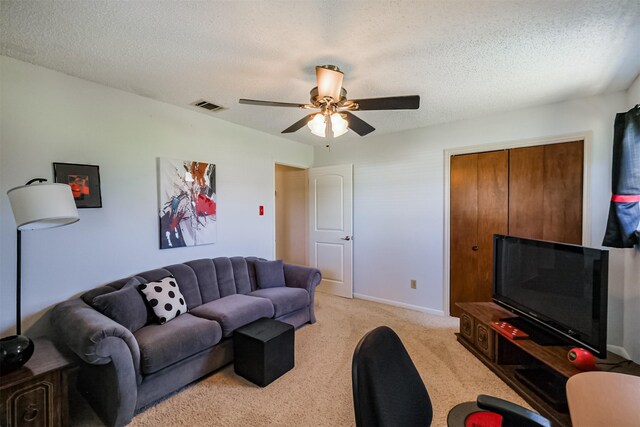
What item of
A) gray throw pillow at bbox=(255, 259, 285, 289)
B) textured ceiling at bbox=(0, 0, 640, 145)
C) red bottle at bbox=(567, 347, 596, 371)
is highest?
textured ceiling at bbox=(0, 0, 640, 145)

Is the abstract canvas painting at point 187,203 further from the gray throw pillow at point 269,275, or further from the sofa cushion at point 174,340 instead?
the sofa cushion at point 174,340

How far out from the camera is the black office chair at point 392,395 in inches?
33.6

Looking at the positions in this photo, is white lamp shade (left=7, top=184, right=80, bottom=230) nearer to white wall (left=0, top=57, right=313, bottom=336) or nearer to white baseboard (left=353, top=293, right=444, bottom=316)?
white wall (left=0, top=57, right=313, bottom=336)

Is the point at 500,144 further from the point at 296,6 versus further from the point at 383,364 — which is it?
the point at 383,364

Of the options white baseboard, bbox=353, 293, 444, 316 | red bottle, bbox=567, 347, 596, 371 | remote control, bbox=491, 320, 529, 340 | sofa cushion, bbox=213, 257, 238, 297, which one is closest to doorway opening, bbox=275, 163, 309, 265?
white baseboard, bbox=353, 293, 444, 316

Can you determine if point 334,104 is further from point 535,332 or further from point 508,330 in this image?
point 535,332

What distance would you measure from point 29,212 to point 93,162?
821 mm

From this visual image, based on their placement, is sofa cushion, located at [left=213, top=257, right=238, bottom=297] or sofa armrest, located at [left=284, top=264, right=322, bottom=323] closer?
sofa cushion, located at [left=213, top=257, right=238, bottom=297]

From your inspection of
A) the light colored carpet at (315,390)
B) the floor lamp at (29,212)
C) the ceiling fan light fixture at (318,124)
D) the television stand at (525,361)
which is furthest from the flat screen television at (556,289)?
the floor lamp at (29,212)

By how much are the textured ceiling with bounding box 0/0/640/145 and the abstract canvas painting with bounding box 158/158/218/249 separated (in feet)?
2.43

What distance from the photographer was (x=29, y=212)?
170 cm

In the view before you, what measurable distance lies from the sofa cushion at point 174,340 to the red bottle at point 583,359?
246 cm

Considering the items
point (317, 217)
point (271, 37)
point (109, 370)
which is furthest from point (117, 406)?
point (317, 217)

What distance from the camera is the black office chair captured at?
85cm
